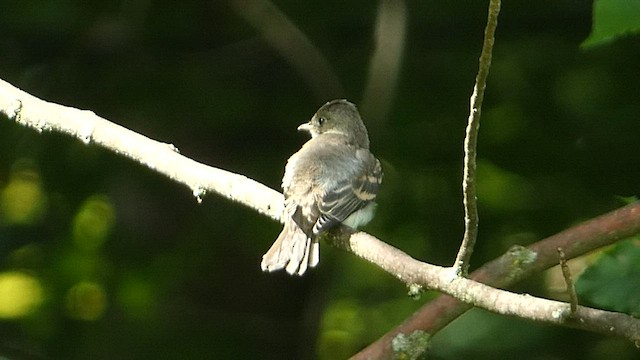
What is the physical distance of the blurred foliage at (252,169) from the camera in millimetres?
5613

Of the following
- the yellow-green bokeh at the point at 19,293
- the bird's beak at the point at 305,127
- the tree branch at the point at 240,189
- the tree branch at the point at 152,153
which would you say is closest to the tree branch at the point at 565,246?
the tree branch at the point at 240,189

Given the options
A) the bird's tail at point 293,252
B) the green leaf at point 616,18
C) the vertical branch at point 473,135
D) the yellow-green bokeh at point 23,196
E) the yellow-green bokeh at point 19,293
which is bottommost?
the vertical branch at point 473,135

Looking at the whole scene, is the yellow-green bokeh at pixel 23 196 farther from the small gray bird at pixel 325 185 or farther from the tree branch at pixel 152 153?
the tree branch at pixel 152 153

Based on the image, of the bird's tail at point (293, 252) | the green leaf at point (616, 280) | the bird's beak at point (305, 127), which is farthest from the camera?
the bird's beak at point (305, 127)

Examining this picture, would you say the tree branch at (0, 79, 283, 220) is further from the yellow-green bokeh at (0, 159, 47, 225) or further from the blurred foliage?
the yellow-green bokeh at (0, 159, 47, 225)

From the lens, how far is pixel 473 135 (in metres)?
2.89

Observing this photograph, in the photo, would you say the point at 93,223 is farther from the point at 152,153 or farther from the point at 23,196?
the point at 152,153

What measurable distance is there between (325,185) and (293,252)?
660 millimetres

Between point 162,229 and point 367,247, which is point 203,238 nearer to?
point 162,229

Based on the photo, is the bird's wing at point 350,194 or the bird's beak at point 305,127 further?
the bird's beak at point 305,127

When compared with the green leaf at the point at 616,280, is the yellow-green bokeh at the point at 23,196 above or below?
above

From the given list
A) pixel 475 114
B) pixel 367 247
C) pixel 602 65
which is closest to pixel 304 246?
pixel 367 247

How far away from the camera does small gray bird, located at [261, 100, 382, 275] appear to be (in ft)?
14.4

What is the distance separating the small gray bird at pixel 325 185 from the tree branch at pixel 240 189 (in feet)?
0.95
